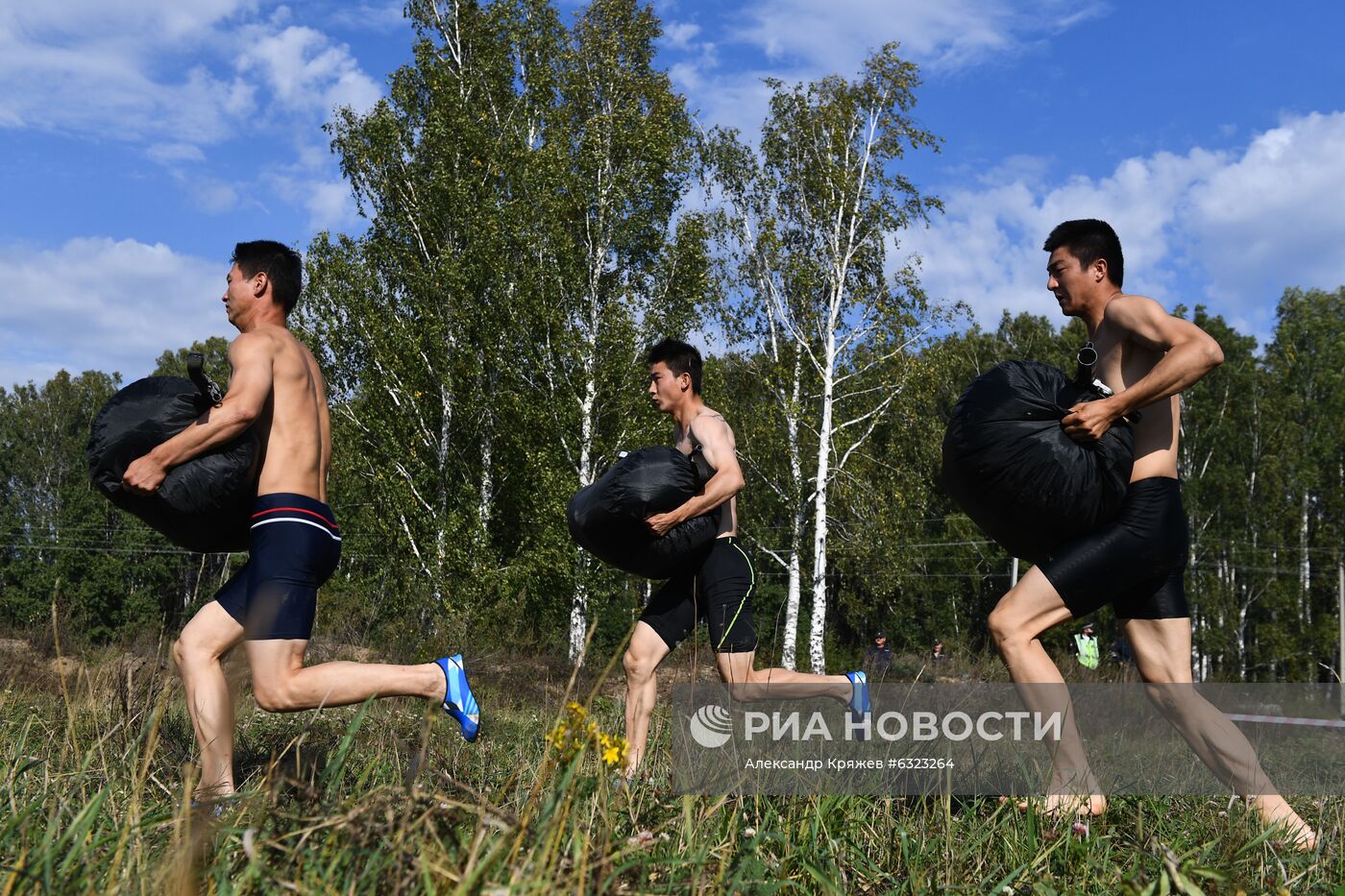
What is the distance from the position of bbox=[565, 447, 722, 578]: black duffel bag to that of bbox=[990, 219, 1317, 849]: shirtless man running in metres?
1.54

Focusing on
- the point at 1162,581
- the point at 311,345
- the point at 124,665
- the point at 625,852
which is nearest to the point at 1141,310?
the point at 1162,581

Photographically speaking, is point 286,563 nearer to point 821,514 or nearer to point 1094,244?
point 1094,244

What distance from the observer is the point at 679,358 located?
5.09 metres

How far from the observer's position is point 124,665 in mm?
4086

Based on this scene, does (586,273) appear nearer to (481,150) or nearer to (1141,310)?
(481,150)

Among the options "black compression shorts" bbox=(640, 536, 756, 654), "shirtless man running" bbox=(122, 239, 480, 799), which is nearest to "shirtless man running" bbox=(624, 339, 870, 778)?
→ "black compression shorts" bbox=(640, 536, 756, 654)

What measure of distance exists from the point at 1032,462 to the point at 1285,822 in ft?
4.14

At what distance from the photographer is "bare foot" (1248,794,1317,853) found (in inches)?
114

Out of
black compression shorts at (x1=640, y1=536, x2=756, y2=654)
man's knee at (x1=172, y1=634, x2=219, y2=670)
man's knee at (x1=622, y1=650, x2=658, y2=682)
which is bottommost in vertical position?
man's knee at (x1=172, y1=634, x2=219, y2=670)

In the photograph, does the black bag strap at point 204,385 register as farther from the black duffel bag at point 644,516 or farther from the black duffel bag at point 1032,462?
the black duffel bag at point 1032,462

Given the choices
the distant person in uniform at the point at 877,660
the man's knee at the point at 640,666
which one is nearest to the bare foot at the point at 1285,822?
the man's knee at the point at 640,666

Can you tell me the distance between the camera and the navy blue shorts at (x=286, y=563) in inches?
129

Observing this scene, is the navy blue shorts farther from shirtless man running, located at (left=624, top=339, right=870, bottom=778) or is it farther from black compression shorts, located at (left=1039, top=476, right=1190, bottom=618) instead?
black compression shorts, located at (left=1039, top=476, right=1190, bottom=618)

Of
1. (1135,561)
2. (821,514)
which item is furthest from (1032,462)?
(821,514)
